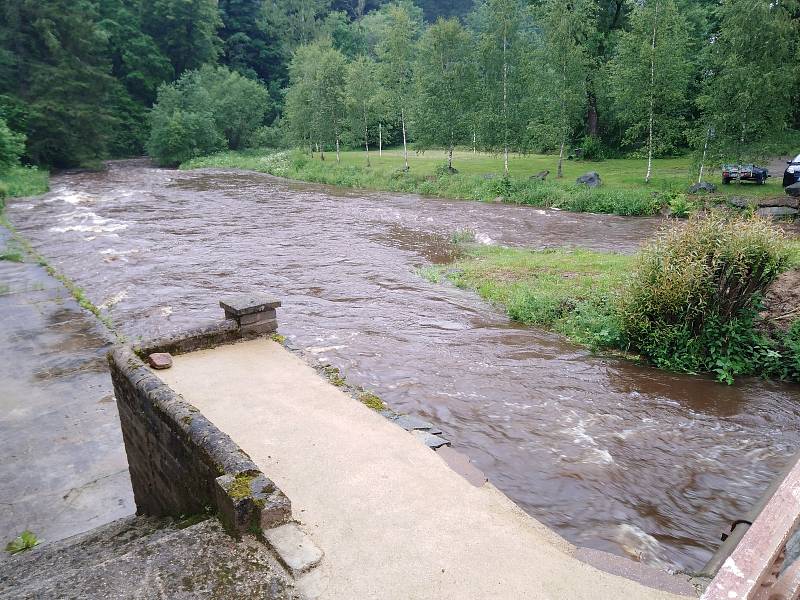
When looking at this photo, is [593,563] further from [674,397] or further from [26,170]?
[26,170]

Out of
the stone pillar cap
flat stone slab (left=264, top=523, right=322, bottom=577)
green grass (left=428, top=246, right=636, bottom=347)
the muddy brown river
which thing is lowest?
the muddy brown river

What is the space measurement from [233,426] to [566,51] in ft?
94.1

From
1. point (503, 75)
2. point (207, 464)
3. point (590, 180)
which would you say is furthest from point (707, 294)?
point (503, 75)

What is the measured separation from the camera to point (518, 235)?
69.7 feet

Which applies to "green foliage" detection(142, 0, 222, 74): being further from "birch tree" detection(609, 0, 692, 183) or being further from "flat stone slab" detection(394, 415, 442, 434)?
"flat stone slab" detection(394, 415, 442, 434)

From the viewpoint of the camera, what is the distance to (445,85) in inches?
1323

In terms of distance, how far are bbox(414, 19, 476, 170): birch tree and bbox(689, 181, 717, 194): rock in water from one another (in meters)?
Answer: 12.9

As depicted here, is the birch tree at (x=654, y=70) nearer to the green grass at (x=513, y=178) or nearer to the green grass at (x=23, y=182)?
the green grass at (x=513, y=178)

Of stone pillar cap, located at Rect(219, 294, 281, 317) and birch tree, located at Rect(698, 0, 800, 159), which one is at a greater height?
birch tree, located at Rect(698, 0, 800, 159)

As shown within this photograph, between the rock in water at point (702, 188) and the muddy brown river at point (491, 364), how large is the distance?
3033 millimetres

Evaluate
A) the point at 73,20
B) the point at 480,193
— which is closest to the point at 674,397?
the point at 480,193

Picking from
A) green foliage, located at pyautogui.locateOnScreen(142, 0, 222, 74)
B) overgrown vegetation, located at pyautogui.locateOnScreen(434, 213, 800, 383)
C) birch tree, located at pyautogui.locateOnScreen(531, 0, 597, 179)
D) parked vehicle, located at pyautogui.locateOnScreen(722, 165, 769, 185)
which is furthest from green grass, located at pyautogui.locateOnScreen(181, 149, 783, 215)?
green foliage, located at pyautogui.locateOnScreen(142, 0, 222, 74)

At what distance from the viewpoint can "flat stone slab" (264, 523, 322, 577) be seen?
3820 mm

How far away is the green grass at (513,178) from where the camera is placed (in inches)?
984
